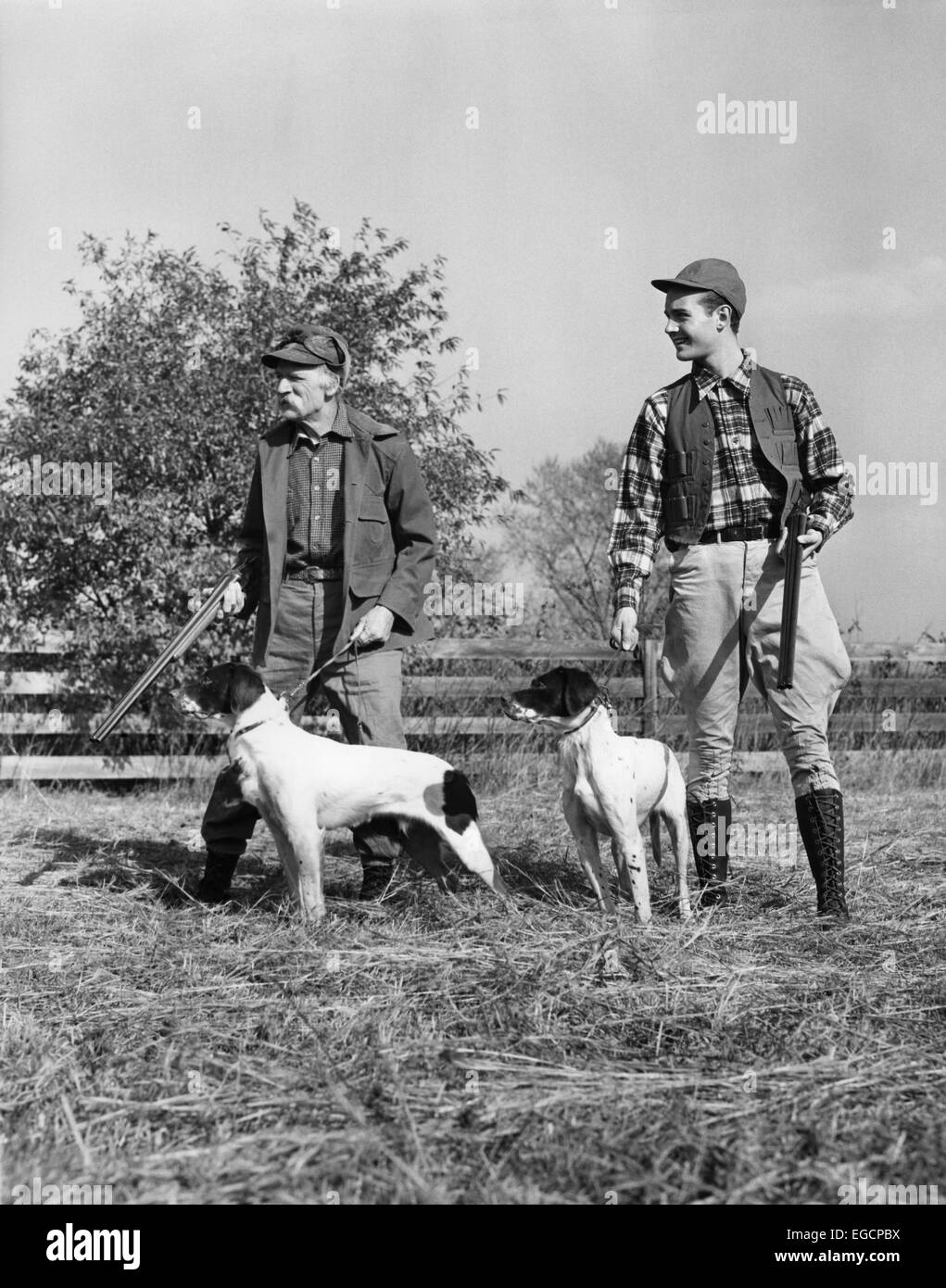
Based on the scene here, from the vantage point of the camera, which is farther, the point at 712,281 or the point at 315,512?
the point at 315,512

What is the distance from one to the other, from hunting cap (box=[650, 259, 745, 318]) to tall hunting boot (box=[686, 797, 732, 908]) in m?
1.80

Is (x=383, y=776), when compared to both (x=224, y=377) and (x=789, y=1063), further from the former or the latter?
(x=224, y=377)

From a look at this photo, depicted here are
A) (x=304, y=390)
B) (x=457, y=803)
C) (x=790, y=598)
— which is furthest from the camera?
(x=304, y=390)

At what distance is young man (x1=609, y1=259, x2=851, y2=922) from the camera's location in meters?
4.24

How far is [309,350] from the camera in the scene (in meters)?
4.59

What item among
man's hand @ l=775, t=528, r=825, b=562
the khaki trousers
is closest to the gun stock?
man's hand @ l=775, t=528, r=825, b=562

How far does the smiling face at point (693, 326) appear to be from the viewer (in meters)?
4.23

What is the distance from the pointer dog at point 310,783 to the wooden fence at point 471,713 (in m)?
3.70

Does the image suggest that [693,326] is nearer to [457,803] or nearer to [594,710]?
[594,710]

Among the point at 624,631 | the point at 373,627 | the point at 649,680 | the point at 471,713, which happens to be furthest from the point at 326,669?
the point at 649,680

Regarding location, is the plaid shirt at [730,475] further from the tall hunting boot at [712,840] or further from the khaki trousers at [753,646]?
the tall hunting boot at [712,840]

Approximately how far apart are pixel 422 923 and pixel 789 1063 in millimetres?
1566

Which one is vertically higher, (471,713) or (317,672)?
(317,672)

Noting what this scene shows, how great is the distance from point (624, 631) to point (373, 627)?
95cm
